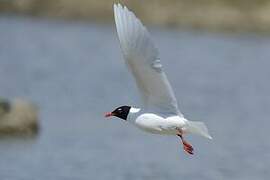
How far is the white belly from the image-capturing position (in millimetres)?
8695

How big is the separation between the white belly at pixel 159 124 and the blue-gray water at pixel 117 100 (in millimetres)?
3438

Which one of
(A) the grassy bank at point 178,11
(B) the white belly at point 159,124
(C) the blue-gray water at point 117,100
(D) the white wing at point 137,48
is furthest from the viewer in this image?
(A) the grassy bank at point 178,11

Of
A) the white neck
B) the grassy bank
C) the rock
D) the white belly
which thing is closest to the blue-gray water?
the rock

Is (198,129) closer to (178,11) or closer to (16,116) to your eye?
(16,116)

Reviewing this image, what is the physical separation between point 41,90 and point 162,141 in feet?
13.5

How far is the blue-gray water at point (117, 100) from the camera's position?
13.1 m

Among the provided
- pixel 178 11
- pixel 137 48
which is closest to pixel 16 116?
pixel 137 48

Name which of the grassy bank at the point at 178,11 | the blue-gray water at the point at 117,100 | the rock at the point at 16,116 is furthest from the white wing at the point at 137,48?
the grassy bank at the point at 178,11

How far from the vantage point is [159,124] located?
28.7 feet

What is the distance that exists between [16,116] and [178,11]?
14629mm

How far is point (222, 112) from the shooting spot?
17.4m

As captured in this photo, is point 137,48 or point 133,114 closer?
point 137,48

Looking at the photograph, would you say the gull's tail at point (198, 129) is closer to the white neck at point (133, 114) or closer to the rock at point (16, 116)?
the white neck at point (133, 114)

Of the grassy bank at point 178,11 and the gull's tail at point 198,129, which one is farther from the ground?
the grassy bank at point 178,11
